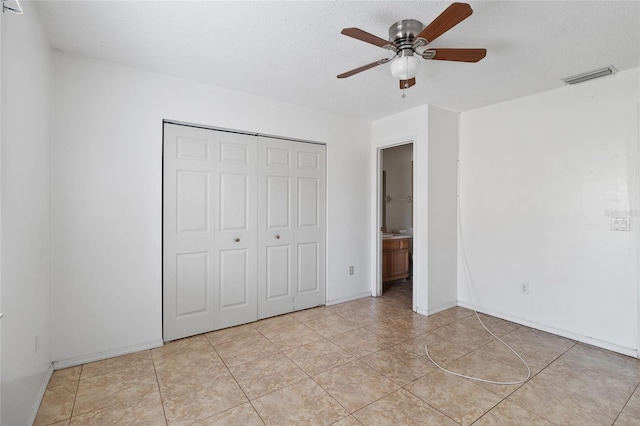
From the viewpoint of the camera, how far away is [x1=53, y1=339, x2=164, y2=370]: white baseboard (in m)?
2.33

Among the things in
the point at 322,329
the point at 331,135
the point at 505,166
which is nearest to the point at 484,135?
the point at 505,166

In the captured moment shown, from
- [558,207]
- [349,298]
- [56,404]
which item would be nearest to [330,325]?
[349,298]

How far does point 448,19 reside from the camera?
154 cm

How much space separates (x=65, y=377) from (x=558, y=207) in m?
4.59

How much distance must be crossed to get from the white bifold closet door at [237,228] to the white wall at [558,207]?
1.97m

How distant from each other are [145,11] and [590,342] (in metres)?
4.50

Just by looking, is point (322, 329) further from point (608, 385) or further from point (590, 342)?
point (590, 342)

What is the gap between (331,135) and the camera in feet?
12.5

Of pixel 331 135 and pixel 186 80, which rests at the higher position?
pixel 186 80

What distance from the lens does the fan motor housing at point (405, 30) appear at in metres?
1.89

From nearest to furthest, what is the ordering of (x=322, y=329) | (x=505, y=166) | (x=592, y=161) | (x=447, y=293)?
(x=592, y=161), (x=322, y=329), (x=505, y=166), (x=447, y=293)

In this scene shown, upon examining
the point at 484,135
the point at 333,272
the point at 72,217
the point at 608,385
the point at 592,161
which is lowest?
the point at 608,385

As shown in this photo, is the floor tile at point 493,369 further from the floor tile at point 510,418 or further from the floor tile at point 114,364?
the floor tile at point 114,364

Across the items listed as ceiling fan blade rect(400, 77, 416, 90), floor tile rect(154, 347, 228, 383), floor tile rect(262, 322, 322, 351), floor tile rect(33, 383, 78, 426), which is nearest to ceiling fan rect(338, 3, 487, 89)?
ceiling fan blade rect(400, 77, 416, 90)
